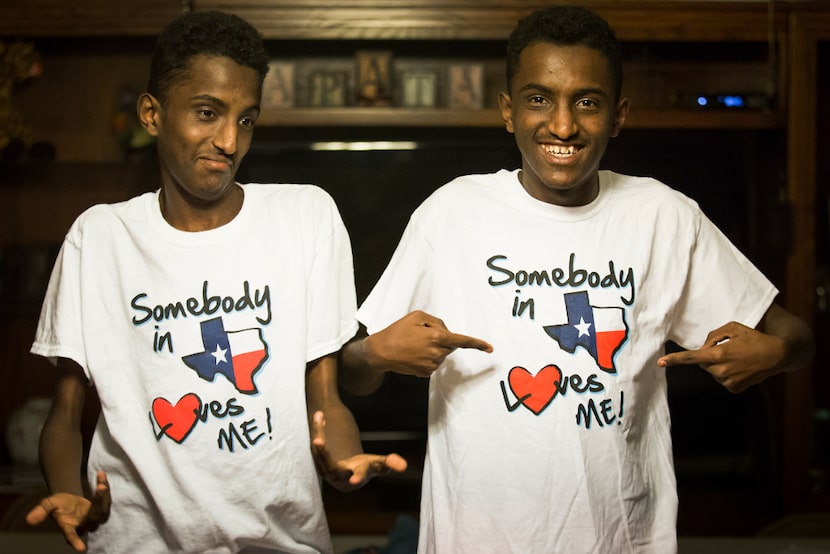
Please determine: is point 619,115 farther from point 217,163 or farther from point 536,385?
point 217,163

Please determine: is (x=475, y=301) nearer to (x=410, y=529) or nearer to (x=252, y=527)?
(x=252, y=527)

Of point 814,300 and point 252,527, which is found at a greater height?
point 814,300

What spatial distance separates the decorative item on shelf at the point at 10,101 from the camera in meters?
2.26

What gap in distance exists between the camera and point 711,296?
130 cm

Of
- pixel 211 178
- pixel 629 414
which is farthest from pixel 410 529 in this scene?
pixel 211 178

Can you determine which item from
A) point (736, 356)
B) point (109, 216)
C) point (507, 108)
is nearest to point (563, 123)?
point (507, 108)

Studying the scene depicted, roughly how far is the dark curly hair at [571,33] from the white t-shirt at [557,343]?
18 centimetres

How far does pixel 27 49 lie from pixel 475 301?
163 centimetres

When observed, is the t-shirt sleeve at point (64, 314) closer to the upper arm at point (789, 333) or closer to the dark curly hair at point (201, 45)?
the dark curly hair at point (201, 45)

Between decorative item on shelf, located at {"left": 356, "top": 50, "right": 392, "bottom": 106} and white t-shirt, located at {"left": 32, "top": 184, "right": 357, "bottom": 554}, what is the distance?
1200 mm

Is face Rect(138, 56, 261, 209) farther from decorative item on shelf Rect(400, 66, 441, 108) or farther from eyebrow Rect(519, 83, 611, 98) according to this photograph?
decorative item on shelf Rect(400, 66, 441, 108)

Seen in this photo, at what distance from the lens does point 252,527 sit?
124 centimetres

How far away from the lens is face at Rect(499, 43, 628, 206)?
3.98ft

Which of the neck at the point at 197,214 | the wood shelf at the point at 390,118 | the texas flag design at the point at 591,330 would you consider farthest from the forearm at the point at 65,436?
the wood shelf at the point at 390,118
